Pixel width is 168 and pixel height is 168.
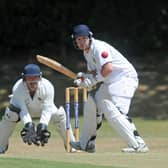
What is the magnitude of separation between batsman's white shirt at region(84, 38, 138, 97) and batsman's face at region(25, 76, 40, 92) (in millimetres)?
796

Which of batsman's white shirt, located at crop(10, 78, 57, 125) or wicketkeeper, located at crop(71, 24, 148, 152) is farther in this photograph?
batsman's white shirt, located at crop(10, 78, 57, 125)

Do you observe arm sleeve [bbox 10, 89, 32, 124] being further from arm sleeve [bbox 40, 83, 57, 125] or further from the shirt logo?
the shirt logo

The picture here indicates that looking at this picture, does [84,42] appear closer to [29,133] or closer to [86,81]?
[86,81]

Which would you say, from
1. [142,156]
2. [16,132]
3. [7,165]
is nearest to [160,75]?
[16,132]

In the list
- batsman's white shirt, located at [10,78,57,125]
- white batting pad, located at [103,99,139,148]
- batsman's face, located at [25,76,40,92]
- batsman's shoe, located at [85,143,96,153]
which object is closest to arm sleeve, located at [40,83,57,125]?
batsman's white shirt, located at [10,78,57,125]

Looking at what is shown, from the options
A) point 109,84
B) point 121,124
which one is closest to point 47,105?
point 109,84

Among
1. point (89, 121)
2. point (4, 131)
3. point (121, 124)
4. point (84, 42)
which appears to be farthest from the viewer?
point (4, 131)

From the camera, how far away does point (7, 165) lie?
8.82m

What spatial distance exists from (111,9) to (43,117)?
13589 millimetres

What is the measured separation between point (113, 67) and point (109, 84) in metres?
0.23

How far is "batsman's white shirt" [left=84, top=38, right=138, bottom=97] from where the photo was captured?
1117 centimetres

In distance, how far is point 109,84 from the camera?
11.3 meters

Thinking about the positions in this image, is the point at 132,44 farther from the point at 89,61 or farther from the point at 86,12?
the point at 89,61

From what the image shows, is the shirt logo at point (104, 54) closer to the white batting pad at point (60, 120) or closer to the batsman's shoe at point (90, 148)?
the batsman's shoe at point (90, 148)
